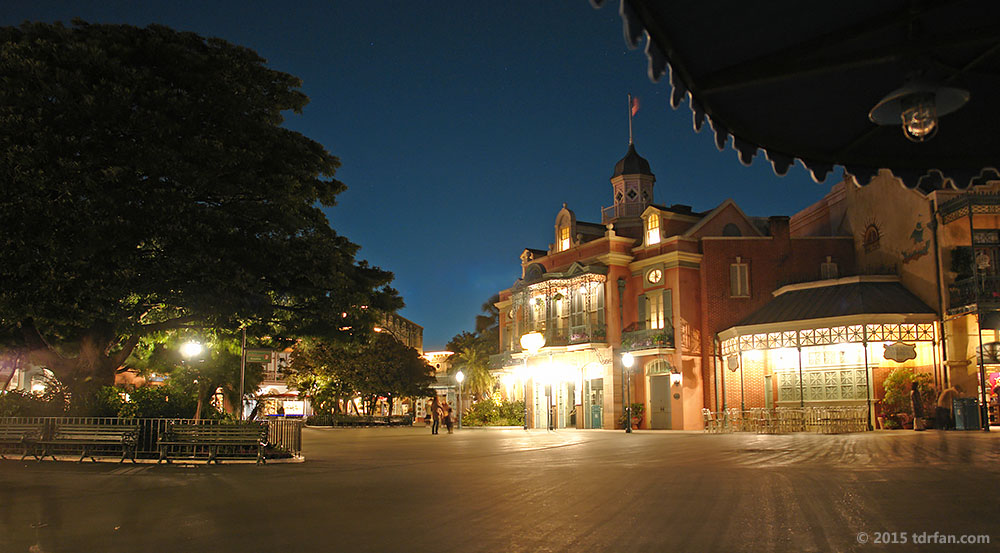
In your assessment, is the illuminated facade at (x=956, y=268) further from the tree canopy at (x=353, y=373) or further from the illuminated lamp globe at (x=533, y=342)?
the tree canopy at (x=353, y=373)

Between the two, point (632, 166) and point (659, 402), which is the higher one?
point (632, 166)

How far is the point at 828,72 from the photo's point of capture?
4539 millimetres

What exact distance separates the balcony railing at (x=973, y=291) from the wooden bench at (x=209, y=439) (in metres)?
22.8

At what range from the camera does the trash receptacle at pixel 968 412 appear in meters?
25.2

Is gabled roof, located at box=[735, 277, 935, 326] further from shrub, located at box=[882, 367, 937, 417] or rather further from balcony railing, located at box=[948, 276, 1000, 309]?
shrub, located at box=[882, 367, 937, 417]

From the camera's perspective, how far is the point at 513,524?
327 inches

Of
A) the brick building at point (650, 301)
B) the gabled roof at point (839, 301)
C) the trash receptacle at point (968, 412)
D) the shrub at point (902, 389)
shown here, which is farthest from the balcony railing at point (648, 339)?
the trash receptacle at point (968, 412)

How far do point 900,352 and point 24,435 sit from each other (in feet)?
89.5

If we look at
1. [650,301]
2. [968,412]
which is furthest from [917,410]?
[650,301]

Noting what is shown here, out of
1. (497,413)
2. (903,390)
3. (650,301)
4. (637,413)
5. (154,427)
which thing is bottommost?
(497,413)

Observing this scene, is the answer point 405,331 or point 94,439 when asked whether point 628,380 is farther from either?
point 405,331

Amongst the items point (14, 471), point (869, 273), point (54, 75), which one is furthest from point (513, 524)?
point (869, 273)

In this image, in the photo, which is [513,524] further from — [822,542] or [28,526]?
[28,526]

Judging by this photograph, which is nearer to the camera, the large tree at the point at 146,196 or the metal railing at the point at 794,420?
the large tree at the point at 146,196
